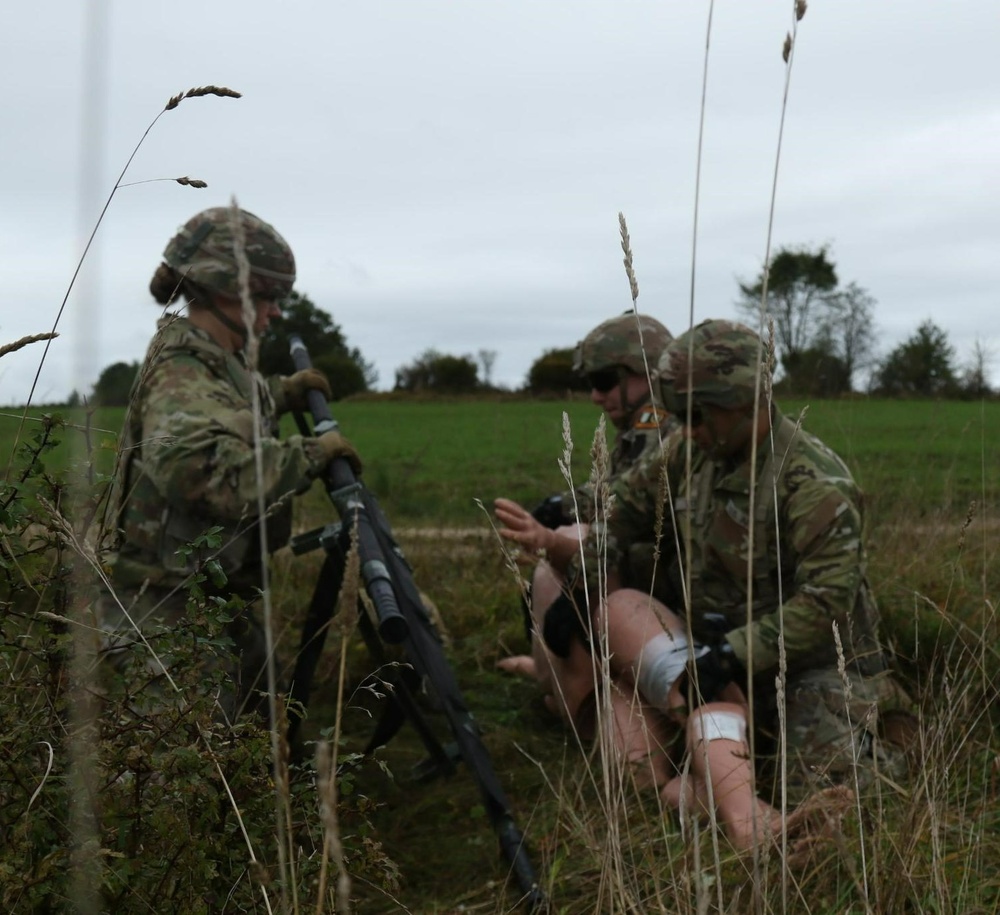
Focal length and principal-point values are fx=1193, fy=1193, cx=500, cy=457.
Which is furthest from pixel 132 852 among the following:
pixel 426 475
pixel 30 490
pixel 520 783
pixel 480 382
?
pixel 480 382

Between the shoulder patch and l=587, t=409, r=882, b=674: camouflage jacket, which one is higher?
the shoulder patch

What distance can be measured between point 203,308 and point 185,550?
2343 mm

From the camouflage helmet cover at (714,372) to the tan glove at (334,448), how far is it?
3.18ft

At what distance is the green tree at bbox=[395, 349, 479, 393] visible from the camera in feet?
142

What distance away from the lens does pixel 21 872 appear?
1462 mm

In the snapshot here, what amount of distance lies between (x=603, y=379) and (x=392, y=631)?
200cm

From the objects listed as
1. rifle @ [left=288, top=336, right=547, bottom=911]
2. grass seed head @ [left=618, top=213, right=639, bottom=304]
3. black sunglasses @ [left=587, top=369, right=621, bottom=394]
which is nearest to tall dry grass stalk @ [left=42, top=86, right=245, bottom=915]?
grass seed head @ [left=618, top=213, right=639, bottom=304]

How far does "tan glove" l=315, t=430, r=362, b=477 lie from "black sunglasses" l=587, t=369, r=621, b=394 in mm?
1255

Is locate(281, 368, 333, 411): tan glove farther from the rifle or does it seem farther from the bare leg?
the bare leg

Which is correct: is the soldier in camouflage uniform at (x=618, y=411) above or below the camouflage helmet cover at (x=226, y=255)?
below

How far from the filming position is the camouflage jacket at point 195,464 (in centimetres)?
352

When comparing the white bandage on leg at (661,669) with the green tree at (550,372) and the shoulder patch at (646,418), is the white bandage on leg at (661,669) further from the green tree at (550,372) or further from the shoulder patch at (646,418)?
the green tree at (550,372)

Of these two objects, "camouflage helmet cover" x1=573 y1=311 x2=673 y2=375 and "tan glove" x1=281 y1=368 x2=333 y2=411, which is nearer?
"tan glove" x1=281 y1=368 x2=333 y2=411

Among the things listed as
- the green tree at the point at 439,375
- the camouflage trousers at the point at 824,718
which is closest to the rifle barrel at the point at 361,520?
the camouflage trousers at the point at 824,718
